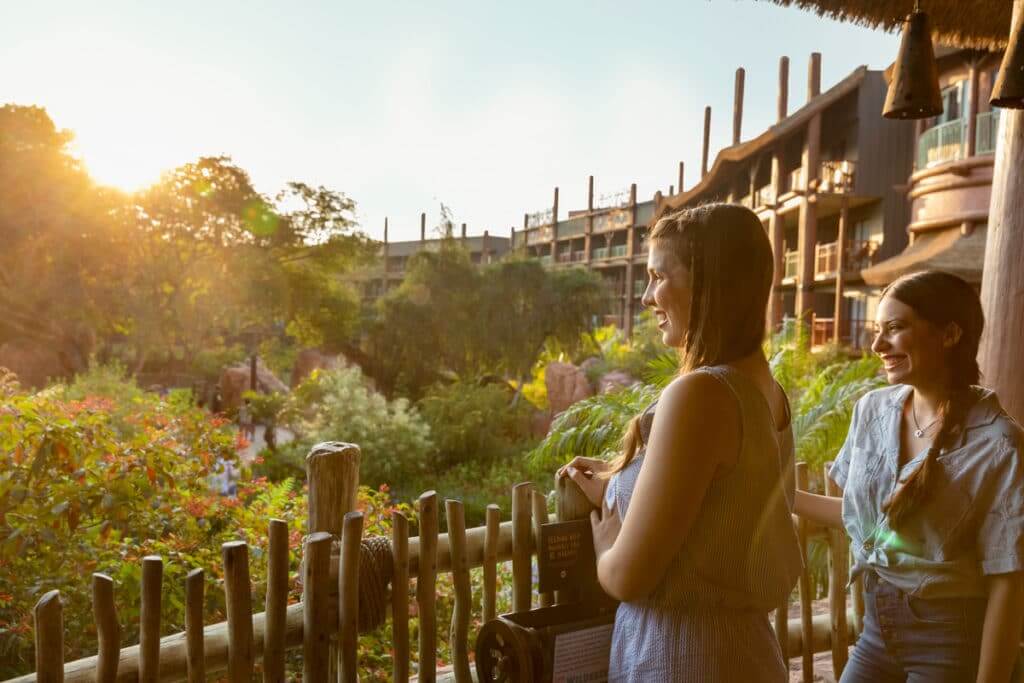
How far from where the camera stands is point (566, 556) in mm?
1815

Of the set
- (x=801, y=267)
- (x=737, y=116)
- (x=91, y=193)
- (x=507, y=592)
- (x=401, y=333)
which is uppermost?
(x=737, y=116)

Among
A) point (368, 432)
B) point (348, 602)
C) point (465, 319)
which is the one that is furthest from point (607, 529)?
point (465, 319)

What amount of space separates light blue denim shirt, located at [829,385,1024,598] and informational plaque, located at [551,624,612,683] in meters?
0.68

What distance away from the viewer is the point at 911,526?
1771 mm

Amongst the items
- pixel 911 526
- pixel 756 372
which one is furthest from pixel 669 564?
pixel 911 526

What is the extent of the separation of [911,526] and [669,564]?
2.45 ft

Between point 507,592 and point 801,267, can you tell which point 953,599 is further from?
point 801,267

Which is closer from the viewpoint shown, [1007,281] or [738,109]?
[1007,281]

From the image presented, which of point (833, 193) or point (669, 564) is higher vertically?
point (833, 193)

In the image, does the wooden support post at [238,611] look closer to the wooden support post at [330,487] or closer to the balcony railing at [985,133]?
the wooden support post at [330,487]

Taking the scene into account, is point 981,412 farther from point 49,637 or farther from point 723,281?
point 49,637

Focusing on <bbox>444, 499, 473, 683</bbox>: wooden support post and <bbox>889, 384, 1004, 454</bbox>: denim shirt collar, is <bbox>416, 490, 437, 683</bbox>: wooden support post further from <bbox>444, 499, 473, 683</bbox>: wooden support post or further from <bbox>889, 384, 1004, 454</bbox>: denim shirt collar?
<bbox>889, 384, 1004, 454</bbox>: denim shirt collar

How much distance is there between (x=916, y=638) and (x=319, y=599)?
4.69 ft

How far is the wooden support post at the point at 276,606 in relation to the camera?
206 cm
